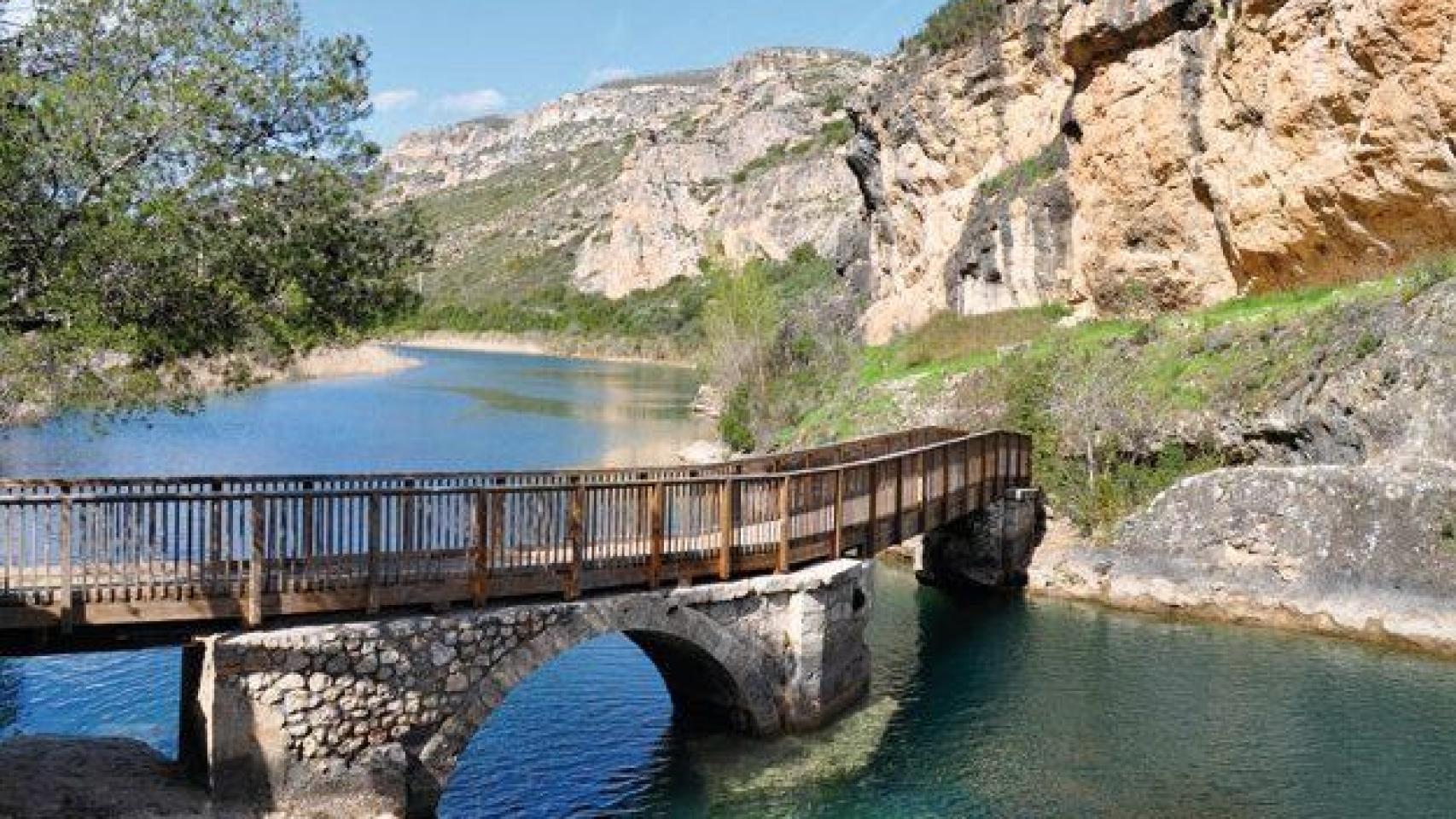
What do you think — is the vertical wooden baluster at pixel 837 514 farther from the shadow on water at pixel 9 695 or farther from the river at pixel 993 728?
the shadow on water at pixel 9 695

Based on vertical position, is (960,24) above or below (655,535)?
above

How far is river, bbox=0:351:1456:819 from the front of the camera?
17625mm

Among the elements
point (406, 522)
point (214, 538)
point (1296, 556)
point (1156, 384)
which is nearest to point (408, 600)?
point (406, 522)

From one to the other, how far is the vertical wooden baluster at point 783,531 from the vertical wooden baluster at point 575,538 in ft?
12.9

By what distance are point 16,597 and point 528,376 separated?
9575 cm

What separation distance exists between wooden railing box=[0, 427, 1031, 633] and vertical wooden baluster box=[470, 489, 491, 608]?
0.8 inches

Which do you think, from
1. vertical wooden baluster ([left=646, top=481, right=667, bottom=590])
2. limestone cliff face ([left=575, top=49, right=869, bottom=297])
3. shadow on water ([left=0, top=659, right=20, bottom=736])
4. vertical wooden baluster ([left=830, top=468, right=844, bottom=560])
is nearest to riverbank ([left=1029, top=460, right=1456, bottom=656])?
vertical wooden baluster ([left=830, top=468, right=844, bottom=560])

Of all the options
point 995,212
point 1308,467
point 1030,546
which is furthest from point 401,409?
point 1308,467

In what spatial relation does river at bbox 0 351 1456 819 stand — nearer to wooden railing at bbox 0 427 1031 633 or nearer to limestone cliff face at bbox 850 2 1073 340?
wooden railing at bbox 0 427 1031 633

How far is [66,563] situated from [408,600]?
12.8ft

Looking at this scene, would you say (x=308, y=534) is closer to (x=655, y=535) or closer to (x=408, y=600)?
(x=408, y=600)

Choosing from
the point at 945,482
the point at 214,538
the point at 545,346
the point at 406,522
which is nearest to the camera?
the point at 214,538

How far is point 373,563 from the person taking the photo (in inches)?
594

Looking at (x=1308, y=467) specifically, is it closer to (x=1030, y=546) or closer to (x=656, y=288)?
(x=1030, y=546)
